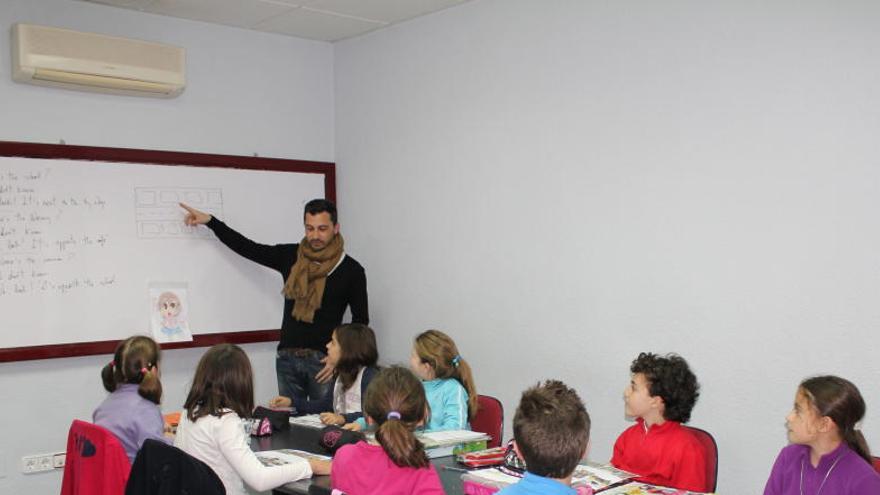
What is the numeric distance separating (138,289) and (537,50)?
92.3 inches

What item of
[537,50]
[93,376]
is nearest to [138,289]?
[93,376]

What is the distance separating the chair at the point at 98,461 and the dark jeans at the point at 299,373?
1.58 meters

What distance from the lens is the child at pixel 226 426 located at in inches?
110

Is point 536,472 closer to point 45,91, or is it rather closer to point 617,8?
Result: point 617,8

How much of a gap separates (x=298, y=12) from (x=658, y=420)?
9.38ft

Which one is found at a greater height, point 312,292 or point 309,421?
point 312,292

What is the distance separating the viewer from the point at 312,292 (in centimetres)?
470

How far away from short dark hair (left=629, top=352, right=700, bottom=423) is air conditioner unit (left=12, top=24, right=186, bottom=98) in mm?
2851

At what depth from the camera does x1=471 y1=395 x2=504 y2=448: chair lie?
11.5 feet

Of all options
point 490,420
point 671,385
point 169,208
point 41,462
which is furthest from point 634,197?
point 41,462

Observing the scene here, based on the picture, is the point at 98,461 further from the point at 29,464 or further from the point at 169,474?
the point at 29,464

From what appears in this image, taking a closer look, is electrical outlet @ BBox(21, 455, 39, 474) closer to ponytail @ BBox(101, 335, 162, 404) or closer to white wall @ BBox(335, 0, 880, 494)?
ponytail @ BBox(101, 335, 162, 404)

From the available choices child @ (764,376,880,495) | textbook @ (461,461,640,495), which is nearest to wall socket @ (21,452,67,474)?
textbook @ (461,461,640,495)

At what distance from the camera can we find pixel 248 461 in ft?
9.18
